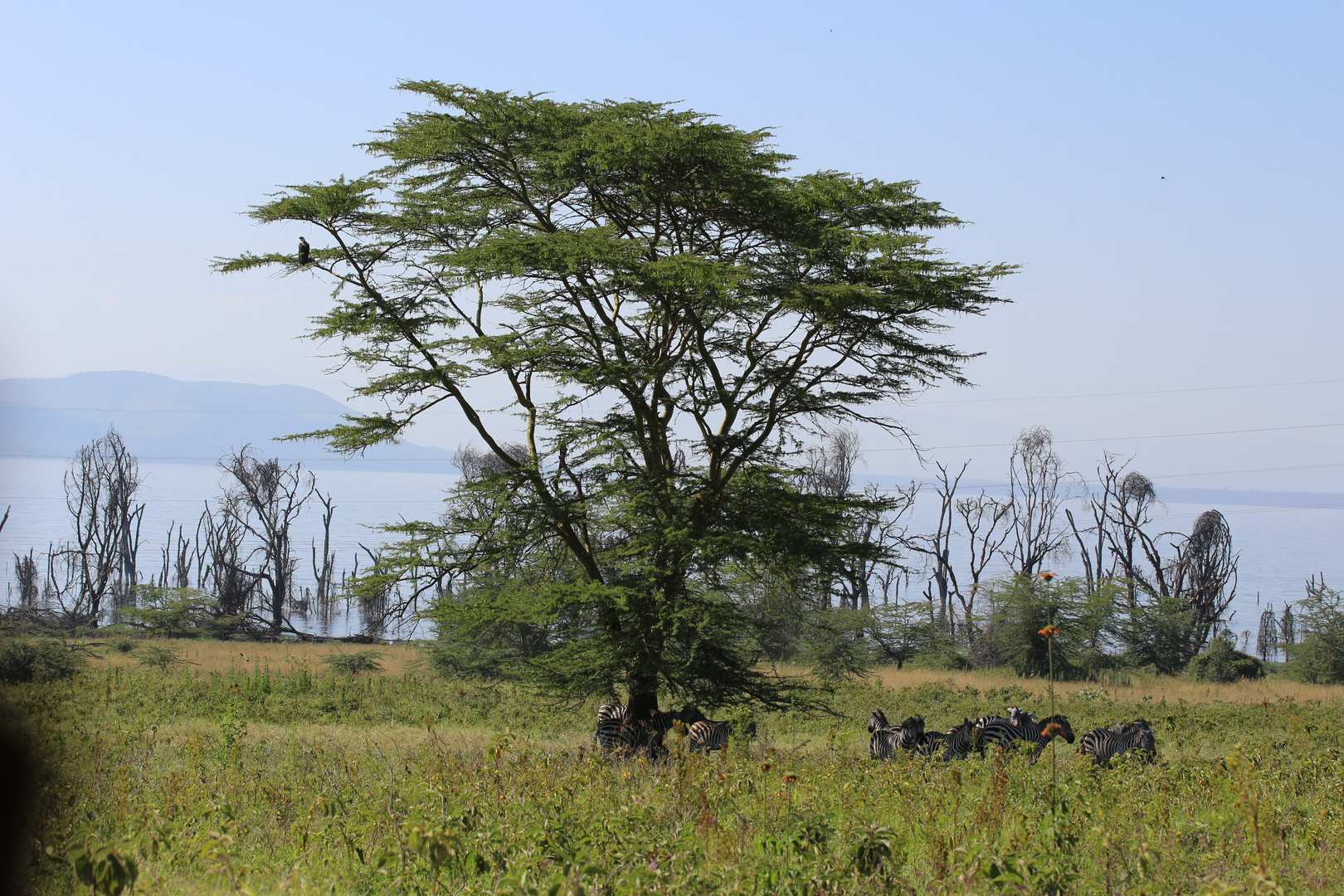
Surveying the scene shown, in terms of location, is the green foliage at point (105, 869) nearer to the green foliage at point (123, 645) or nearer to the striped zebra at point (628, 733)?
the striped zebra at point (628, 733)

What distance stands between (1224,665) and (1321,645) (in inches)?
155

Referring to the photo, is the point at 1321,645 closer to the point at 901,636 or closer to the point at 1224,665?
the point at 1224,665

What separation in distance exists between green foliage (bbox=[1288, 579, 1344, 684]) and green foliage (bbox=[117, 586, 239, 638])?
43.1 metres

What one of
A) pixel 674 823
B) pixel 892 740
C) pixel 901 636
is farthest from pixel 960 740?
pixel 901 636

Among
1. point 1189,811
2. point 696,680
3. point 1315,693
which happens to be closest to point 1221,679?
point 1315,693

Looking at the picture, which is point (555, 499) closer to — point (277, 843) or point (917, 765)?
point (917, 765)

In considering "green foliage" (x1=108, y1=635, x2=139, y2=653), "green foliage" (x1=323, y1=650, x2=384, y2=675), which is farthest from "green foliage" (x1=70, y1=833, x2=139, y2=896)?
"green foliage" (x1=108, y1=635, x2=139, y2=653)

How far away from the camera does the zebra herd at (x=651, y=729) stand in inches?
520

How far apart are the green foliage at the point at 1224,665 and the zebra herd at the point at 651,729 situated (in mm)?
25485

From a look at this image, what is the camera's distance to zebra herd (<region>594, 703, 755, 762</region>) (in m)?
13.2

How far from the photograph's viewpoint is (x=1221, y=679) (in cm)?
3356

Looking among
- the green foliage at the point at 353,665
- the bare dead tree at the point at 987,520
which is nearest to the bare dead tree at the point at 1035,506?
the bare dead tree at the point at 987,520

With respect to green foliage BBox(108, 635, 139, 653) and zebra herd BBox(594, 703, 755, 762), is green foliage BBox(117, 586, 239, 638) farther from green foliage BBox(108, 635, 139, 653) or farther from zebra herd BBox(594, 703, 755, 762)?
zebra herd BBox(594, 703, 755, 762)

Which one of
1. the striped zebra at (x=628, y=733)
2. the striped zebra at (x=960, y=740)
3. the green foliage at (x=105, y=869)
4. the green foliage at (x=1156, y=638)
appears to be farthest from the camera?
the green foliage at (x=1156, y=638)
